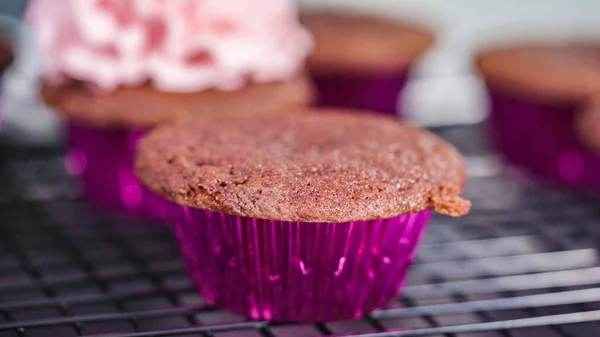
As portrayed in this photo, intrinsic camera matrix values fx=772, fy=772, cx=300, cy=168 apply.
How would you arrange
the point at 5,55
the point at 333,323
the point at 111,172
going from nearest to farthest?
1. the point at 333,323
2. the point at 111,172
3. the point at 5,55

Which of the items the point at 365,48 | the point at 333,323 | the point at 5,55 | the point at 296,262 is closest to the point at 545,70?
the point at 365,48

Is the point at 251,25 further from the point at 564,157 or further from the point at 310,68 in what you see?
the point at 564,157

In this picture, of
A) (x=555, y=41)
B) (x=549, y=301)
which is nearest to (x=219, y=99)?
(x=549, y=301)

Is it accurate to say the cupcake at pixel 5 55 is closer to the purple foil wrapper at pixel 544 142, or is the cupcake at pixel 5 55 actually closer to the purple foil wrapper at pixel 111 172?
the purple foil wrapper at pixel 111 172

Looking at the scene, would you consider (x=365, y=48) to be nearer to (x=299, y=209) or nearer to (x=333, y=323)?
(x=333, y=323)

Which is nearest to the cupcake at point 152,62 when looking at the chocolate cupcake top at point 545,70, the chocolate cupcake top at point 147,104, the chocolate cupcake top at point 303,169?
the chocolate cupcake top at point 147,104

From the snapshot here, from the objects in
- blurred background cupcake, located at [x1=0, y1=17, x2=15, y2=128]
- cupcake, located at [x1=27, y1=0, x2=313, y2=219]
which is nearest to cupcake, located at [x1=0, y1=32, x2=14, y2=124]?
blurred background cupcake, located at [x1=0, y1=17, x2=15, y2=128]
